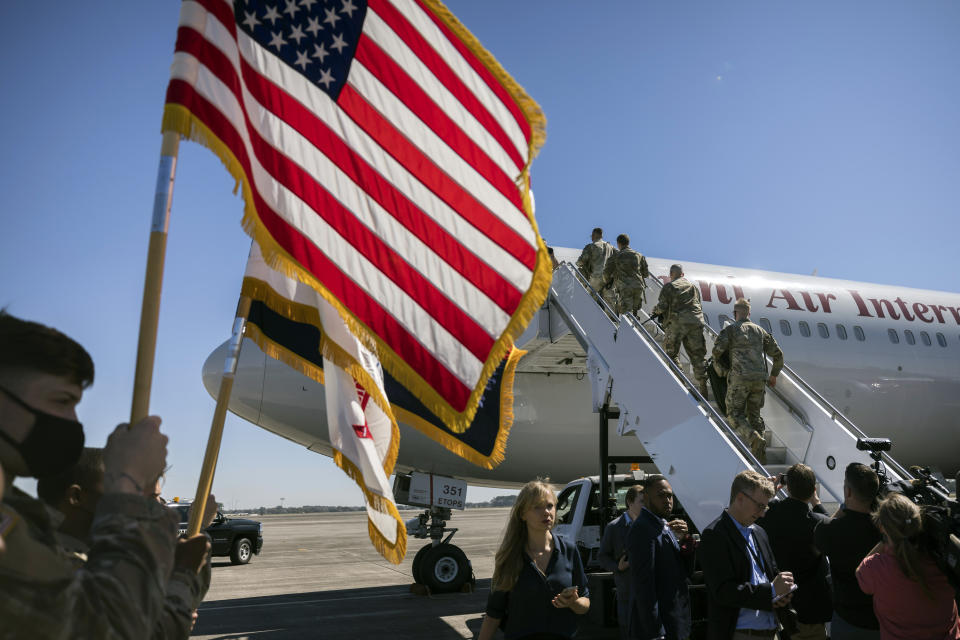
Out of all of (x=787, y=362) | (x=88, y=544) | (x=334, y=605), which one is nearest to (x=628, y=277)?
(x=787, y=362)

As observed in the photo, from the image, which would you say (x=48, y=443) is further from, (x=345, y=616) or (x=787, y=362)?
(x=787, y=362)

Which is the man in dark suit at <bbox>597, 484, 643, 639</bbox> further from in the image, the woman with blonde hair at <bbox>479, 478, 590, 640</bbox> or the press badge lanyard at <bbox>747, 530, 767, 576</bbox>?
the woman with blonde hair at <bbox>479, 478, 590, 640</bbox>

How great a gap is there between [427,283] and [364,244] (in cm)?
36

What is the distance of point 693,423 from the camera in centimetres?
616

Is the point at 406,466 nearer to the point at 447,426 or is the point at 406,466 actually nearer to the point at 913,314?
the point at 447,426

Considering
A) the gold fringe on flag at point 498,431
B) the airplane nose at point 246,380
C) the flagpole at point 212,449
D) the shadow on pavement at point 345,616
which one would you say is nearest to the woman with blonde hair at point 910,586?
the gold fringe on flag at point 498,431

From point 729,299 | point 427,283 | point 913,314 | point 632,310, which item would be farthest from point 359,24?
point 913,314

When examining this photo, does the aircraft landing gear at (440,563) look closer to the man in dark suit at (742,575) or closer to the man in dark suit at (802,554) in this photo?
the man in dark suit at (802,554)

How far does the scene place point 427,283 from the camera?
3400mm

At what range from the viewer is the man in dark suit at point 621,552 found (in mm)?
5258

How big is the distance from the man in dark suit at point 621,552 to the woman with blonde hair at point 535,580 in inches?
83.2

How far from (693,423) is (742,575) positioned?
9.10 feet

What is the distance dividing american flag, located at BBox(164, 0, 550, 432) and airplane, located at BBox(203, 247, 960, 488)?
19.6 ft

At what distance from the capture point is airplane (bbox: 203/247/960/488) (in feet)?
31.9
